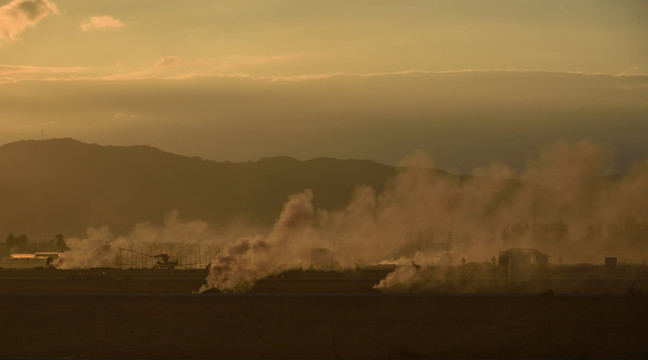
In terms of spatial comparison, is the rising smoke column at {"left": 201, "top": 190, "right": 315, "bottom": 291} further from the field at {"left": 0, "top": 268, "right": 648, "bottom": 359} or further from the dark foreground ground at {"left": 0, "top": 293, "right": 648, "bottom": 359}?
the dark foreground ground at {"left": 0, "top": 293, "right": 648, "bottom": 359}

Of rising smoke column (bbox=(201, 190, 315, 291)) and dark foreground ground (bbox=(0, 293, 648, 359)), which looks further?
rising smoke column (bbox=(201, 190, 315, 291))

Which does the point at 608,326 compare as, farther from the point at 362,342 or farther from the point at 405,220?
the point at 405,220

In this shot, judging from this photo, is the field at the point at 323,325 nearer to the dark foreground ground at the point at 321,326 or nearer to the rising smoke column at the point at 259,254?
the dark foreground ground at the point at 321,326

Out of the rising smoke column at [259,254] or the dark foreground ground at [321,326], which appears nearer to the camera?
the dark foreground ground at [321,326]

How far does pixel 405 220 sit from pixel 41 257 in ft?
341

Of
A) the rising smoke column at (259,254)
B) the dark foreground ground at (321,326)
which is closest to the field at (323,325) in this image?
the dark foreground ground at (321,326)

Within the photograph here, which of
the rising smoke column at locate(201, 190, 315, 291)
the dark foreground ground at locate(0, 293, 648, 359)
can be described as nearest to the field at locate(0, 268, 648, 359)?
the dark foreground ground at locate(0, 293, 648, 359)

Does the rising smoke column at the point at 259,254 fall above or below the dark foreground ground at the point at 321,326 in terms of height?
above

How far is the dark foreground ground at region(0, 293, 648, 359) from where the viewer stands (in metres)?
60.6

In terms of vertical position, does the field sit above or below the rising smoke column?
below

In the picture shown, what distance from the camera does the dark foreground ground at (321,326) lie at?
60.6m

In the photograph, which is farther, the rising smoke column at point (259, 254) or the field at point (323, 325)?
the rising smoke column at point (259, 254)

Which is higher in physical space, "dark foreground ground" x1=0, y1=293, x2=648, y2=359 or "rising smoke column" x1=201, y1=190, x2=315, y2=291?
"rising smoke column" x1=201, y1=190, x2=315, y2=291

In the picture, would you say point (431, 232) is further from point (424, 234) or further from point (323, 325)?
point (323, 325)
